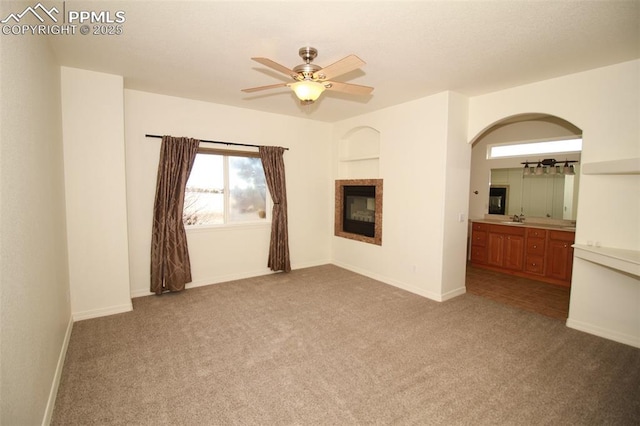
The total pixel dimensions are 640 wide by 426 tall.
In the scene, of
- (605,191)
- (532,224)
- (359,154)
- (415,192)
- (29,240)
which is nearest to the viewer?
(29,240)

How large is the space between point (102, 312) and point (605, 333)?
5.45 m

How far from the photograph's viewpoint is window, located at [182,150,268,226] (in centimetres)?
449

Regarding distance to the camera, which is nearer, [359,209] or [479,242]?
[359,209]

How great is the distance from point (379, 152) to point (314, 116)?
1.31 meters

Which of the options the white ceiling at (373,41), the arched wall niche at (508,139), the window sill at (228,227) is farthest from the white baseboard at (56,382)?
the arched wall niche at (508,139)

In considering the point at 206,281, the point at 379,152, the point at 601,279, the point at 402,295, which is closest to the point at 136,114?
the point at 206,281

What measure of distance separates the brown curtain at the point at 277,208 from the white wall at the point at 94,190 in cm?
211

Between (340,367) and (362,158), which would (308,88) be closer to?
(340,367)

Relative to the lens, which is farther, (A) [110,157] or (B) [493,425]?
(A) [110,157]

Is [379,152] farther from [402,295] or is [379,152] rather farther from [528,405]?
[528,405]

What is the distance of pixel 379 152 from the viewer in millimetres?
4996

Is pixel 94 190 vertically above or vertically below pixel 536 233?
above

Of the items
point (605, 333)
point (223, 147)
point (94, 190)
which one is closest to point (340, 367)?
point (605, 333)

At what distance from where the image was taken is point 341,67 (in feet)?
7.22
